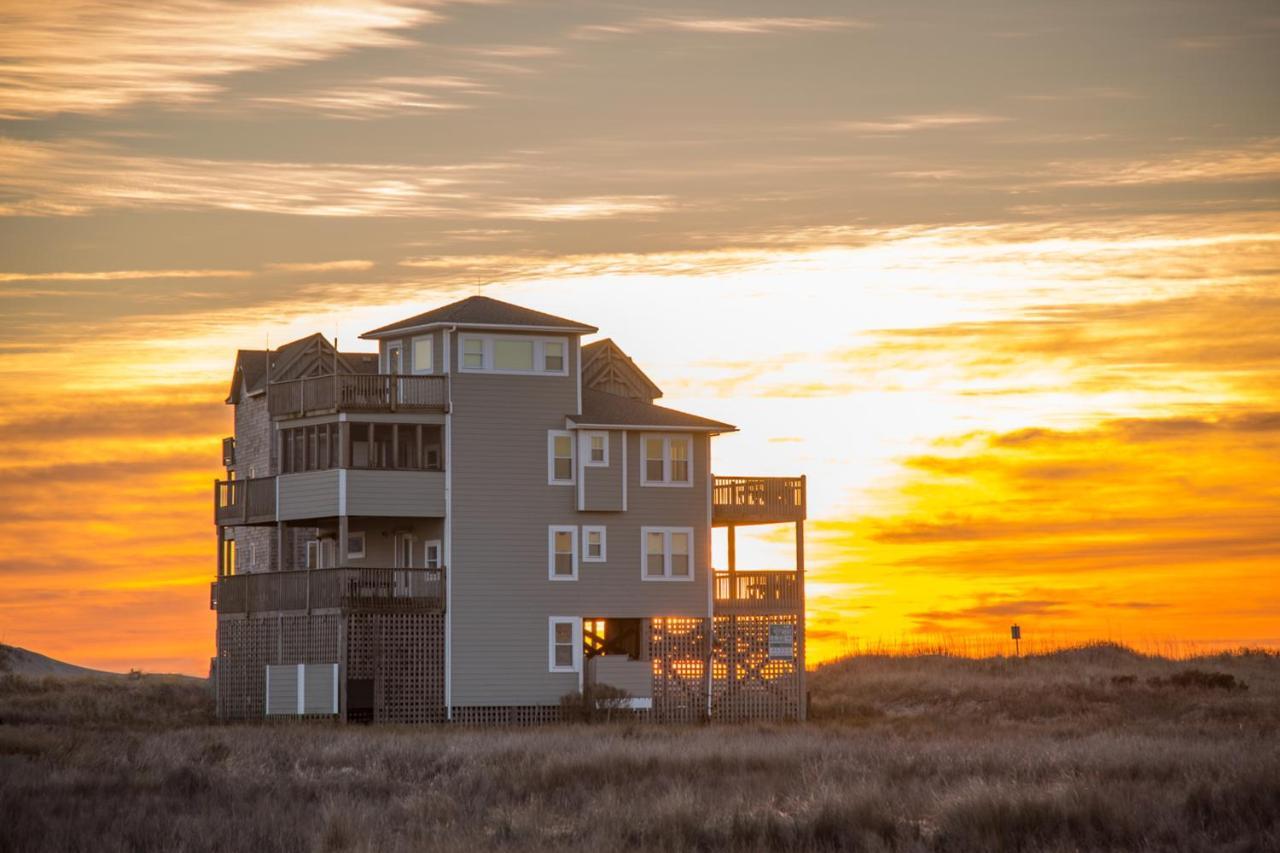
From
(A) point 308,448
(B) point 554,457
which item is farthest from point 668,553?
(A) point 308,448

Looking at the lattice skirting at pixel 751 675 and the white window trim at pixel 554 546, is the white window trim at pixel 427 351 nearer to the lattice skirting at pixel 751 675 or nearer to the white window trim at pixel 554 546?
the white window trim at pixel 554 546

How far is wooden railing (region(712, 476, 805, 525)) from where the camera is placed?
59.1m

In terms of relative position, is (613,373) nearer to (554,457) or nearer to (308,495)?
(554,457)

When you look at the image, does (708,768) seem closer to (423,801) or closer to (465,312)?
(423,801)

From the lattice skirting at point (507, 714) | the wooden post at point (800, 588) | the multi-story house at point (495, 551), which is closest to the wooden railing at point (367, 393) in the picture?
the multi-story house at point (495, 551)

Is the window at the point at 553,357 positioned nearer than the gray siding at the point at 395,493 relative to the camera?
No

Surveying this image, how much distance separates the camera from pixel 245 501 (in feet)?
188

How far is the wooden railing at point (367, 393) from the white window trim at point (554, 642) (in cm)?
720

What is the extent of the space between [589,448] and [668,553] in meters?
4.18

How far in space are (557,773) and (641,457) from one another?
2301cm

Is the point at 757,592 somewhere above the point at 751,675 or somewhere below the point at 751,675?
above

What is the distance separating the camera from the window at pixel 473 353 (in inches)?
2175

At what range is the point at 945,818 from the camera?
27.1 m

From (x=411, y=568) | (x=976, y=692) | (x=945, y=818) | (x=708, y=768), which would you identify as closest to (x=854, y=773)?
(x=708, y=768)
